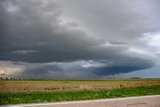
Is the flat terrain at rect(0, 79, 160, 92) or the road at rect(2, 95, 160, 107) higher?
the flat terrain at rect(0, 79, 160, 92)

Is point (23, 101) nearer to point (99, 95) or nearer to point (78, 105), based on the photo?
point (78, 105)

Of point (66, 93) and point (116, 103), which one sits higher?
point (66, 93)

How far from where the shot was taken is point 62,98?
17.3m

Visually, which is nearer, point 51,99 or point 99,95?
point 51,99

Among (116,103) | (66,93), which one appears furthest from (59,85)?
(116,103)

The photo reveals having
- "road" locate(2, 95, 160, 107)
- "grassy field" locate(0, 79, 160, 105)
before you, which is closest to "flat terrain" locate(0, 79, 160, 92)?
"grassy field" locate(0, 79, 160, 105)

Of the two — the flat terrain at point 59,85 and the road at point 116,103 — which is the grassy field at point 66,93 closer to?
the flat terrain at point 59,85

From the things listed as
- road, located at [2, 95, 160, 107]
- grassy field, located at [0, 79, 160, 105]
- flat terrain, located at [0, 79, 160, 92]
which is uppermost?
flat terrain, located at [0, 79, 160, 92]

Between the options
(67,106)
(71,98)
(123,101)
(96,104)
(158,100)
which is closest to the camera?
(67,106)

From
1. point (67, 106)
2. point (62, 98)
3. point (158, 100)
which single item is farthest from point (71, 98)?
point (158, 100)

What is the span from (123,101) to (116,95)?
3.52 metres

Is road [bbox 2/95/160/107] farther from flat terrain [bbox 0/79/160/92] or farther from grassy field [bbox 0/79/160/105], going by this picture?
flat terrain [bbox 0/79/160/92]

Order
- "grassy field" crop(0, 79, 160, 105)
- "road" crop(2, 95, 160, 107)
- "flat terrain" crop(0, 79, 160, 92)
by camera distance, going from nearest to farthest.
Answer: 1. "road" crop(2, 95, 160, 107)
2. "grassy field" crop(0, 79, 160, 105)
3. "flat terrain" crop(0, 79, 160, 92)

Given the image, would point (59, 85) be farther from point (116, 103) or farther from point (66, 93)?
point (116, 103)
